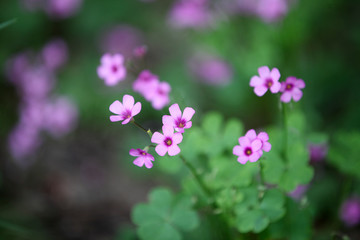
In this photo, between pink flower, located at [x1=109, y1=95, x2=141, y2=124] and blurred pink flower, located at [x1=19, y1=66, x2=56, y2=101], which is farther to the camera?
blurred pink flower, located at [x1=19, y1=66, x2=56, y2=101]

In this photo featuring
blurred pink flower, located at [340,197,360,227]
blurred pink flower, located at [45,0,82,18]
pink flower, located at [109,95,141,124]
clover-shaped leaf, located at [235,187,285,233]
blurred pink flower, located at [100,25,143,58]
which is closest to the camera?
pink flower, located at [109,95,141,124]

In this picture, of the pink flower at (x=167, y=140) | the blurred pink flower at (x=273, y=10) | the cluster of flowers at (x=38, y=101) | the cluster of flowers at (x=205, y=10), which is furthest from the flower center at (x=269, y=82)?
the cluster of flowers at (x=38, y=101)

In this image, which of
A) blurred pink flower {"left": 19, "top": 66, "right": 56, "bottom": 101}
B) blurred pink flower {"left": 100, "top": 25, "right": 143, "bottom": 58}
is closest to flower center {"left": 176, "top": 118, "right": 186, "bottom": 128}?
blurred pink flower {"left": 19, "top": 66, "right": 56, "bottom": 101}

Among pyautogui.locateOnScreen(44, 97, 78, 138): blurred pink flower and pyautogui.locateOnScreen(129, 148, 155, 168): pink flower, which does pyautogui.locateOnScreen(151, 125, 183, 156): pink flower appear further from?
pyautogui.locateOnScreen(44, 97, 78, 138): blurred pink flower

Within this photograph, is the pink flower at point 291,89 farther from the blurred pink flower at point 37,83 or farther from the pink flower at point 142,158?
the blurred pink flower at point 37,83

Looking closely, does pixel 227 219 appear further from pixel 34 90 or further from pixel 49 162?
pixel 34 90

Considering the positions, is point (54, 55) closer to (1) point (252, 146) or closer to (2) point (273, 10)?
(2) point (273, 10)

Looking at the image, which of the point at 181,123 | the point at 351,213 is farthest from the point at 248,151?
the point at 351,213
